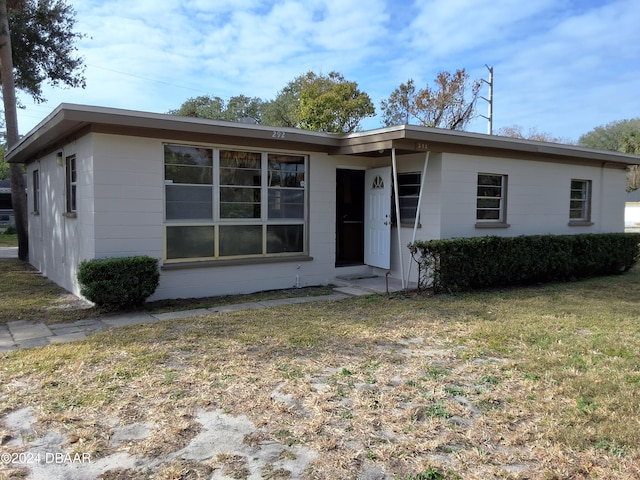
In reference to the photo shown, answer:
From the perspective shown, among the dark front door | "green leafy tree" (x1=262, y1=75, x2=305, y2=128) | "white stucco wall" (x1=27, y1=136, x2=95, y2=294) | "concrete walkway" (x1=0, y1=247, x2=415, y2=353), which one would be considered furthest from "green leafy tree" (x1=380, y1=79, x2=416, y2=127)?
"concrete walkway" (x1=0, y1=247, x2=415, y2=353)

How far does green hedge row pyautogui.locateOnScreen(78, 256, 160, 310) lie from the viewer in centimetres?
610

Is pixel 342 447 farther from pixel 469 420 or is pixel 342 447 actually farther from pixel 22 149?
pixel 22 149

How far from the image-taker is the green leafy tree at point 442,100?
28.3m

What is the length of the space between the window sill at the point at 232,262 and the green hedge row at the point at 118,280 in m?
0.65

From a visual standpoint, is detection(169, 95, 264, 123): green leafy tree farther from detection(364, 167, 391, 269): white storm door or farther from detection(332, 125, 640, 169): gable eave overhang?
detection(332, 125, 640, 169): gable eave overhang

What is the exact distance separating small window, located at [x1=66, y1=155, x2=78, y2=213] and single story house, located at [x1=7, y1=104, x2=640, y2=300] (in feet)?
0.11

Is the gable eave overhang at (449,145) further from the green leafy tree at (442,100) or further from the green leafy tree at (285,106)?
the green leafy tree at (285,106)

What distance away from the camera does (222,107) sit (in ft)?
154

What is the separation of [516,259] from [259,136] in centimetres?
507

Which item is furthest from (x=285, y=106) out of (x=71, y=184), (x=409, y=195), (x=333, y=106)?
(x=71, y=184)

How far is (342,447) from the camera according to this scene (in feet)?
9.45

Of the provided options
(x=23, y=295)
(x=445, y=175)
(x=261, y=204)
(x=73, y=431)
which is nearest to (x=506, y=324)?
(x=445, y=175)

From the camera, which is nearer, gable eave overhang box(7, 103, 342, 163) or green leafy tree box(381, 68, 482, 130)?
gable eave overhang box(7, 103, 342, 163)

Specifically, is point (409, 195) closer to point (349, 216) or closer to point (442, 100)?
point (349, 216)
